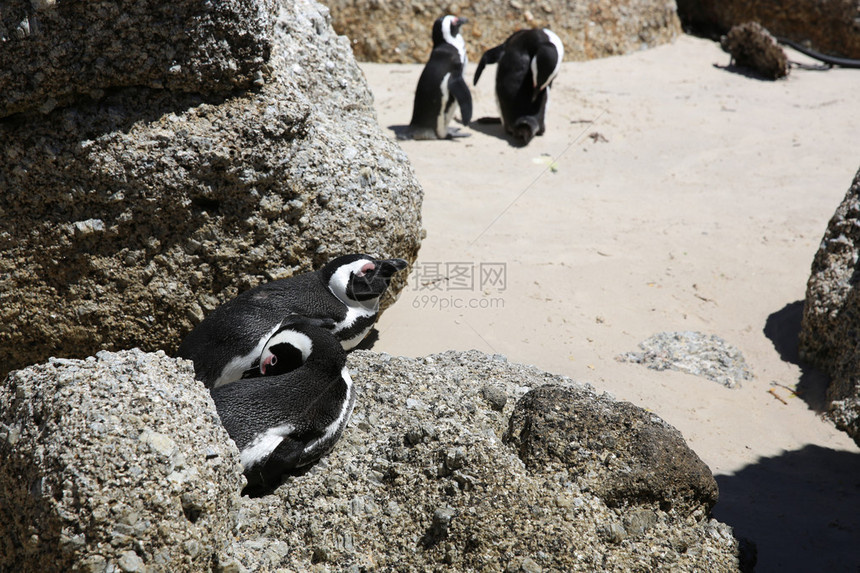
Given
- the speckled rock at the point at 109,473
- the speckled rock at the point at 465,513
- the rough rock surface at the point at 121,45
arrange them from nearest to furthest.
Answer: the speckled rock at the point at 109,473, the speckled rock at the point at 465,513, the rough rock surface at the point at 121,45

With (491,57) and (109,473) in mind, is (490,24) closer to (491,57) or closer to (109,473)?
(491,57)

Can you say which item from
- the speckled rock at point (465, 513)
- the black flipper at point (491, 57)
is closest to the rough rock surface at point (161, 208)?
the speckled rock at point (465, 513)

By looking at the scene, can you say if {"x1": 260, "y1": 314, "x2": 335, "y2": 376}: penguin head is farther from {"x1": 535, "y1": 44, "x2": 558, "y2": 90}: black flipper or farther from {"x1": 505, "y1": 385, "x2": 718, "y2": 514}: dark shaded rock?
{"x1": 535, "y1": 44, "x2": 558, "y2": 90}: black flipper

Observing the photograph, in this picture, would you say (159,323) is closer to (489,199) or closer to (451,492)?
(451,492)

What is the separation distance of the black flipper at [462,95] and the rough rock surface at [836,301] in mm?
3672

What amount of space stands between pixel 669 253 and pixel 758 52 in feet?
16.1

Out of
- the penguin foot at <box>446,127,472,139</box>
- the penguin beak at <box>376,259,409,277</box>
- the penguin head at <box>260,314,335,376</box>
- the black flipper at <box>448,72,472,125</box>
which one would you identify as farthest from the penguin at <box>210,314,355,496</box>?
the black flipper at <box>448,72,472,125</box>

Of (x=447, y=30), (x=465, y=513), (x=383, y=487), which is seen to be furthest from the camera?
(x=447, y=30)

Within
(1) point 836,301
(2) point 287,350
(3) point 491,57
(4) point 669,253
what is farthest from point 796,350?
(3) point 491,57

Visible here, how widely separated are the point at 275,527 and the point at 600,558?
90 cm

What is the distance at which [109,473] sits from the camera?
1718 millimetres

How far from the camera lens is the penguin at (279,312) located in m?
2.74

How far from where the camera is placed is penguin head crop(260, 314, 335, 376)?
2.56 metres

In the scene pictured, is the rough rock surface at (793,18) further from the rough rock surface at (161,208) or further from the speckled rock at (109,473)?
the speckled rock at (109,473)
